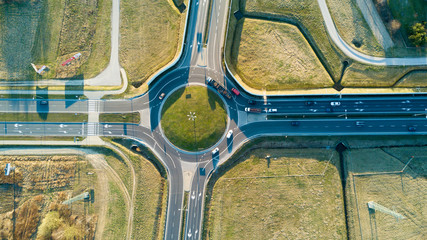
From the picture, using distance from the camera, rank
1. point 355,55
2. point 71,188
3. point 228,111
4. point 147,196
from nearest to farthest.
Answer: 1. point 147,196
2. point 71,188
3. point 228,111
4. point 355,55

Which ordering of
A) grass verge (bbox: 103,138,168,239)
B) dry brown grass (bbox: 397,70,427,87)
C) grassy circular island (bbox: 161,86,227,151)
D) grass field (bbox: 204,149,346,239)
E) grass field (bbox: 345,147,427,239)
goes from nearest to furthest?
grass field (bbox: 345,147,427,239)
grass field (bbox: 204,149,346,239)
grass verge (bbox: 103,138,168,239)
grassy circular island (bbox: 161,86,227,151)
dry brown grass (bbox: 397,70,427,87)

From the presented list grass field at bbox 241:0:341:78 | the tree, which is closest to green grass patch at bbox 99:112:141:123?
grass field at bbox 241:0:341:78

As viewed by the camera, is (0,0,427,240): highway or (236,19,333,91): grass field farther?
(236,19,333,91): grass field

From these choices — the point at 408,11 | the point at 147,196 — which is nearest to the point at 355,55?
the point at 408,11

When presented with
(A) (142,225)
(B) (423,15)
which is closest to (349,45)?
(B) (423,15)

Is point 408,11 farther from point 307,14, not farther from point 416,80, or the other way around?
point 307,14

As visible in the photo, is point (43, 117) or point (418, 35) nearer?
point (418, 35)

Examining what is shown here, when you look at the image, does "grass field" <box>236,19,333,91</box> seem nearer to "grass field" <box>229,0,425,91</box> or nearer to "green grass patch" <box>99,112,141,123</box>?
"grass field" <box>229,0,425,91</box>
